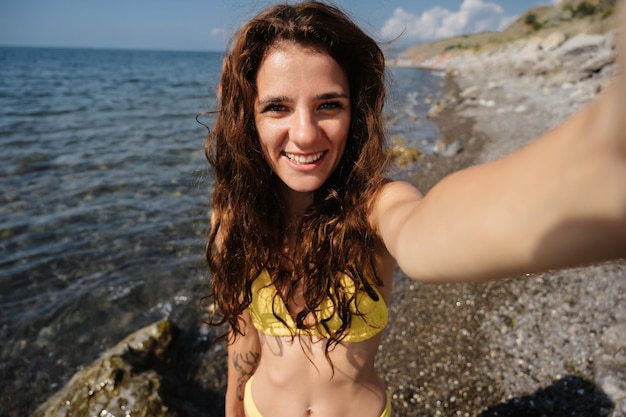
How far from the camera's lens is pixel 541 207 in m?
0.77

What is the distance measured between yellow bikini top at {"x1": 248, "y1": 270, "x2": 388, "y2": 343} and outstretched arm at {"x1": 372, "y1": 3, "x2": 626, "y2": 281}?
103cm

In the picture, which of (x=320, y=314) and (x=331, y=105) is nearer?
(x=331, y=105)

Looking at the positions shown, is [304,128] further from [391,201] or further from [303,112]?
[391,201]

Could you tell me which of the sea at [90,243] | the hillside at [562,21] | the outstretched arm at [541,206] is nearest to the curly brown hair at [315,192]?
the sea at [90,243]

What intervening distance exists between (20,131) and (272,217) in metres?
16.5

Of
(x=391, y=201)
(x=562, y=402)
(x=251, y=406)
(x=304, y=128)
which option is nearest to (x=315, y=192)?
(x=304, y=128)

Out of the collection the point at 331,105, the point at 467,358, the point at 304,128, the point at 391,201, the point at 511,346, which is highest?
the point at 331,105

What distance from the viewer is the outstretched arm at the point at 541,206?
67 centimetres

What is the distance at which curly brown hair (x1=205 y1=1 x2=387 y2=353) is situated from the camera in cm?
205

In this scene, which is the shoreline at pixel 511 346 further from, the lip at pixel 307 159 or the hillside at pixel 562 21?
the hillside at pixel 562 21

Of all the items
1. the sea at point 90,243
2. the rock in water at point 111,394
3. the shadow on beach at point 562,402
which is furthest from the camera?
the sea at point 90,243

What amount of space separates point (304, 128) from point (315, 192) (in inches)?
19.1

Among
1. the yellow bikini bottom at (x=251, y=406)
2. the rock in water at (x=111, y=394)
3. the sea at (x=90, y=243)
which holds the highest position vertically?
the yellow bikini bottom at (x=251, y=406)

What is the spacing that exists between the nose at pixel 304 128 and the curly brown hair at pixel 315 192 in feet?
0.98
